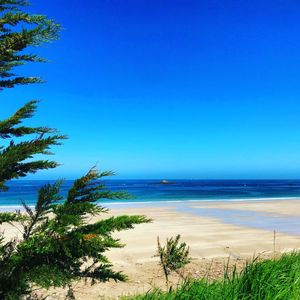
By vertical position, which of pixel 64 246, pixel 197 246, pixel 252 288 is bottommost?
pixel 197 246

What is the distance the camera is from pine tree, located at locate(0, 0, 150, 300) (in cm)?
218

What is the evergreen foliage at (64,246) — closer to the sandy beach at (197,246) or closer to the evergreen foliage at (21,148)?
the evergreen foliage at (21,148)

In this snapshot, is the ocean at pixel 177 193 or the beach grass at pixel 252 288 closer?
the beach grass at pixel 252 288

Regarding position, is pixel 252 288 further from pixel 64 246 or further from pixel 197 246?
pixel 197 246

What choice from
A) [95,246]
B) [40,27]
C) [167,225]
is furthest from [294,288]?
[167,225]

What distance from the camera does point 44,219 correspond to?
8.88 ft

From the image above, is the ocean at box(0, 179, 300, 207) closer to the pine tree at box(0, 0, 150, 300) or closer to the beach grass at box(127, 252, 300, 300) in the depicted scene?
the pine tree at box(0, 0, 150, 300)

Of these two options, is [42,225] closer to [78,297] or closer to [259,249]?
[78,297]

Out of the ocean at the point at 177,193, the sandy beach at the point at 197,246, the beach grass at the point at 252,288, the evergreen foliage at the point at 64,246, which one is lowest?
the ocean at the point at 177,193

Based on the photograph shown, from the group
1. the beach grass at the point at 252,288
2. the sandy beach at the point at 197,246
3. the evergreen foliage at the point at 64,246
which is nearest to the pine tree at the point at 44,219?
the evergreen foliage at the point at 64,246

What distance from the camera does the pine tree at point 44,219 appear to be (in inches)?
85.7

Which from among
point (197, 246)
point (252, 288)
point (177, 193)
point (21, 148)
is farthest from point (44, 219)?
point (177, 193)

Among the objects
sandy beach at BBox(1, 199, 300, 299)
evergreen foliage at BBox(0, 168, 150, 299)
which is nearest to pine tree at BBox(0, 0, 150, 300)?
evergreen foliage at BBox(0, 168, 150, 299)

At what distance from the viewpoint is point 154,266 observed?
823 cm
